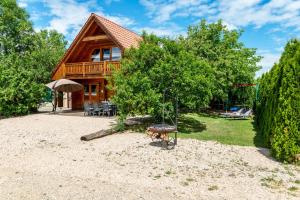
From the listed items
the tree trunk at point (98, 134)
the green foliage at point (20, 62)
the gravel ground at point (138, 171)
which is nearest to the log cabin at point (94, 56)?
the green foliage at point (20, 62)

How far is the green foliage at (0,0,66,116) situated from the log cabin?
2.70 meters

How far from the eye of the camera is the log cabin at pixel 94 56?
18828 mm

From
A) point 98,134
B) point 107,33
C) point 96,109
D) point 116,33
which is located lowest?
point 98,134

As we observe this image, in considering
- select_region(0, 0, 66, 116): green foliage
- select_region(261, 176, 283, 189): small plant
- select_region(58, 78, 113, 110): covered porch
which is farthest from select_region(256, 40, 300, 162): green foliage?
select_region(0, 0, 66, 116): green foliage

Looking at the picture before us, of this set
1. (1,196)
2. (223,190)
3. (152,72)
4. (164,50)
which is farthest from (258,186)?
(164,50)

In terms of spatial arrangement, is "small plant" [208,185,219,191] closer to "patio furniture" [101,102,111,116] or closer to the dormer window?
"patio furniture" [101,102,111,116]

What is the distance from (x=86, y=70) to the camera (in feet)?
65.0

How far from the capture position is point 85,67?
1984 cm

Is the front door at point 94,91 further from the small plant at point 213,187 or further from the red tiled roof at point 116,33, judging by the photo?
the small plant at point 213,187

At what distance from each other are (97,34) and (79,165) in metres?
15.4

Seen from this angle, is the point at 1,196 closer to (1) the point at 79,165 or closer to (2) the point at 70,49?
(1) the point at 79,165

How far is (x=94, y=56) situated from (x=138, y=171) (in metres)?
17.0

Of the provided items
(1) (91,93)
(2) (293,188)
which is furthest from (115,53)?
(2) (293,188)

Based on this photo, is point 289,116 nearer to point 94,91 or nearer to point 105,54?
point 105,54
